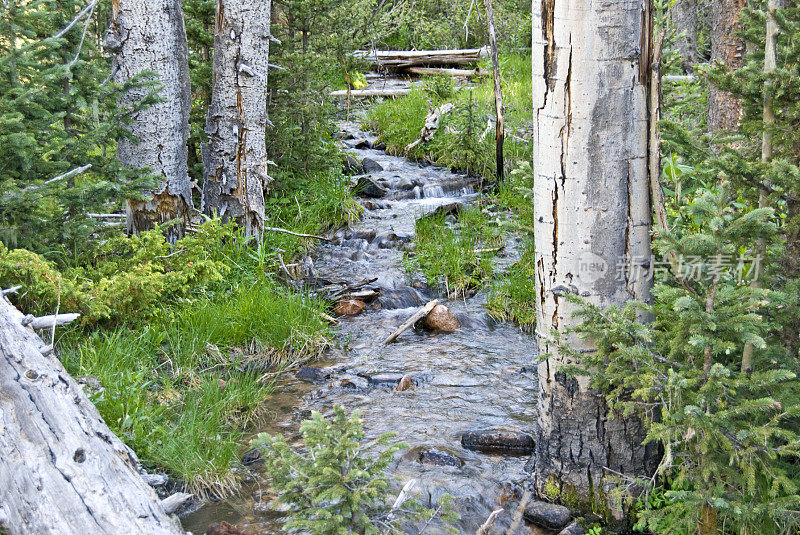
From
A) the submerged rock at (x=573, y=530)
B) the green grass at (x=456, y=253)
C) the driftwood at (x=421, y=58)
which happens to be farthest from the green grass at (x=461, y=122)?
the submerged rock at (x=573, y=530)

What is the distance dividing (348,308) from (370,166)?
4.96 meters

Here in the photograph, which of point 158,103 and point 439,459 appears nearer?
point 439,459

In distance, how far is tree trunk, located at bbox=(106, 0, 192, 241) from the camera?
5.78m

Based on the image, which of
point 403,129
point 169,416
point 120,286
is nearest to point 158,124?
point 120,286

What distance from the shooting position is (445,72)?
15.5 m

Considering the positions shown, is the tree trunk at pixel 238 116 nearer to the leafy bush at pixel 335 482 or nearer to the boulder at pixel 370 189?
the boulder at pixel 370 189

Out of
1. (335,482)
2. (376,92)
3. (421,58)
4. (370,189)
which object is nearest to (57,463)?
(335,482)

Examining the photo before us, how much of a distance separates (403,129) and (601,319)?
31.0 ft

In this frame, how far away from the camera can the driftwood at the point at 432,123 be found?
11.6 m

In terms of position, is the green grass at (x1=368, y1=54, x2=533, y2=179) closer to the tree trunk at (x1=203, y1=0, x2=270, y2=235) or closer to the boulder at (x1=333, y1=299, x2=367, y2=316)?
the boulder at (x1=333, y1=299, x2=367, y2=316)

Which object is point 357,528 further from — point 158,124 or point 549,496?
point 158,124

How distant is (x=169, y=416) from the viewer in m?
4.27

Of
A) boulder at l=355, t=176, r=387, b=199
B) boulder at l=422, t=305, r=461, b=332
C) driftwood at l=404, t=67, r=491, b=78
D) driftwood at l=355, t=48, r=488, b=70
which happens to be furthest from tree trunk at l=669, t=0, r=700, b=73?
boulder at l=422, t=305, r=461, b=332

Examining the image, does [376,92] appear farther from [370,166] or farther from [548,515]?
[548,515]
